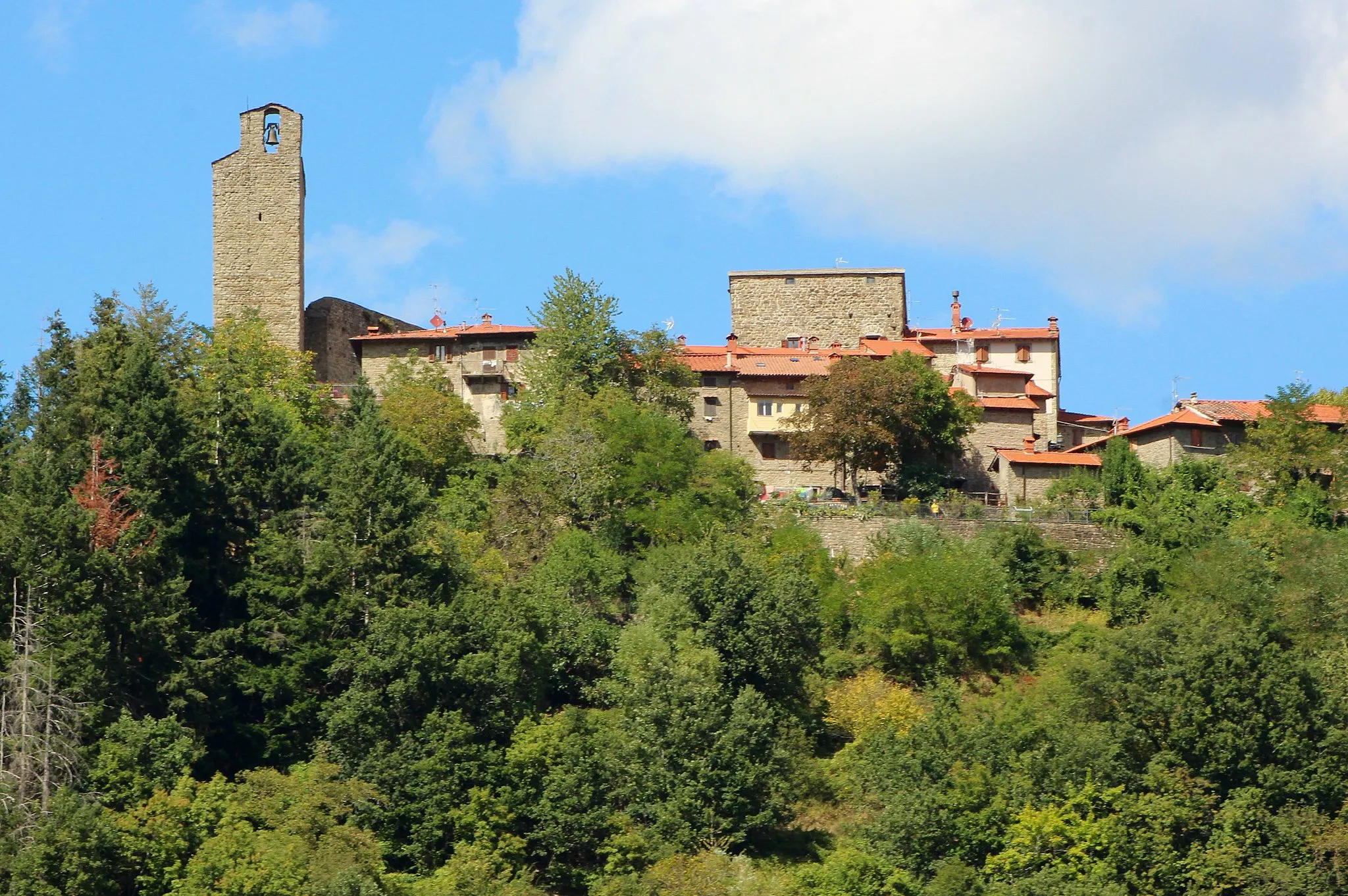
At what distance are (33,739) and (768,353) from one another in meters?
39.3

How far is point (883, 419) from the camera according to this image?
228 ft

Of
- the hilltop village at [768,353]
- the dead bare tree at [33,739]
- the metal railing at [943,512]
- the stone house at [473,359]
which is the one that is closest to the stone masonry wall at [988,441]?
the hilltop village at [768,353]

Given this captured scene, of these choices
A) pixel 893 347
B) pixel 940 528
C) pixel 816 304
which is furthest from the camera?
pixel 816 304

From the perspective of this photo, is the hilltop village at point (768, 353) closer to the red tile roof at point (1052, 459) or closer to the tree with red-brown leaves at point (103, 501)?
the red tile roof at point (1052, 459)

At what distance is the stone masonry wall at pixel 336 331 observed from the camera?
84438 millimetres

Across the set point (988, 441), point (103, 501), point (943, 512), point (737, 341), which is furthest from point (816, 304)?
point (103, 501)

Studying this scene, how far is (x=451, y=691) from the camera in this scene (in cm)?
5066

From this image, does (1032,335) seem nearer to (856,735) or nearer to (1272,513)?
(1272,513)

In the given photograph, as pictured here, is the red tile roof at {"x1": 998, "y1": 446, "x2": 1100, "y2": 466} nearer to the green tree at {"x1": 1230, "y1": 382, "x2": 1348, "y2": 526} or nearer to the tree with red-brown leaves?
the green tree at {"x1": 1230, "y1": 382, "x2": 1348, "y2": 526}

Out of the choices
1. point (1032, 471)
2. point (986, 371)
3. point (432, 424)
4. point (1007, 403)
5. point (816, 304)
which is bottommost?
point (1032, 471)

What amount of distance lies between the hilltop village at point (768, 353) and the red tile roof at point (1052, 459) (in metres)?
0.06

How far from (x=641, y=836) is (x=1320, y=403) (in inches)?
1349

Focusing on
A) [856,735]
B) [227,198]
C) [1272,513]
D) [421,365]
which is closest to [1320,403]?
[1272,513]

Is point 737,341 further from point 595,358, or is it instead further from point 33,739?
point 33,739
